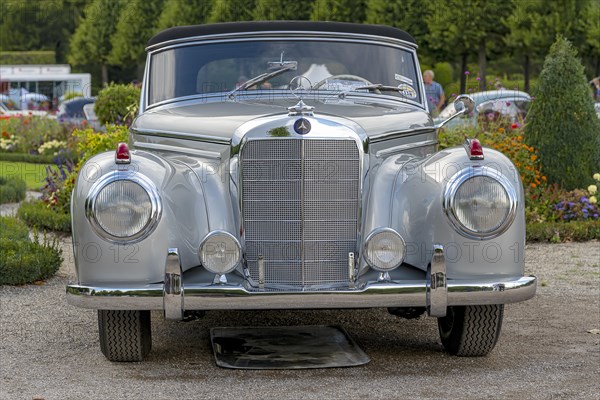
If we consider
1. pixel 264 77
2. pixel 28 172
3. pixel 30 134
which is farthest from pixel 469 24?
pixel 264 77

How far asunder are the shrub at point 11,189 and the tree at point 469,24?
17.0 m

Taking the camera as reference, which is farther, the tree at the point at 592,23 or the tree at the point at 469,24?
the tree at the point at 469,24

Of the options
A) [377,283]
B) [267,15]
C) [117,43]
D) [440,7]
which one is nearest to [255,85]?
[377,283]

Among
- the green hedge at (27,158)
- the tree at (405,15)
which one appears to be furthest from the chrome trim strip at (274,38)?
the tree at (405,15)

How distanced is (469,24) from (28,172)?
1601 centimetres

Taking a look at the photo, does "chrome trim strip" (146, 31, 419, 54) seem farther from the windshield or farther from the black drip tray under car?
the black drip tray under car

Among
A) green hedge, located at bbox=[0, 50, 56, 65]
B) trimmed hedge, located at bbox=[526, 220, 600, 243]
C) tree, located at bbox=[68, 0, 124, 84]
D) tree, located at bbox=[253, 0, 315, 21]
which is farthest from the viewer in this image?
green hedge, located at bbox=[0, 50, 56, 65]

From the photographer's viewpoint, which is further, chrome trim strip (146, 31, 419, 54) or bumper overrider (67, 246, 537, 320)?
chrome trim strip (146, 31, 419, 54)

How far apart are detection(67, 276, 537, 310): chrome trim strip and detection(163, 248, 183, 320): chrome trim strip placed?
0.03 meters

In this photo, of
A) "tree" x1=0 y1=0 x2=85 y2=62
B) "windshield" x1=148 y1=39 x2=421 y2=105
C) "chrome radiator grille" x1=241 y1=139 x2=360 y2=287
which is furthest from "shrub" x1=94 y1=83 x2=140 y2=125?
"tree" x1=0 y1=0 x2=85 y2=62

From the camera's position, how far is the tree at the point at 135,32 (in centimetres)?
4544

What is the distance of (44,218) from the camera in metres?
10.1

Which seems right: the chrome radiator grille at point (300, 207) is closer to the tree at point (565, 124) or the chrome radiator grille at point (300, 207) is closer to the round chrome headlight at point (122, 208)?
the round chrome headlight at point (122, 208)

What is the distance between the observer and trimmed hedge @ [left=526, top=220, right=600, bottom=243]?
9.59 m
